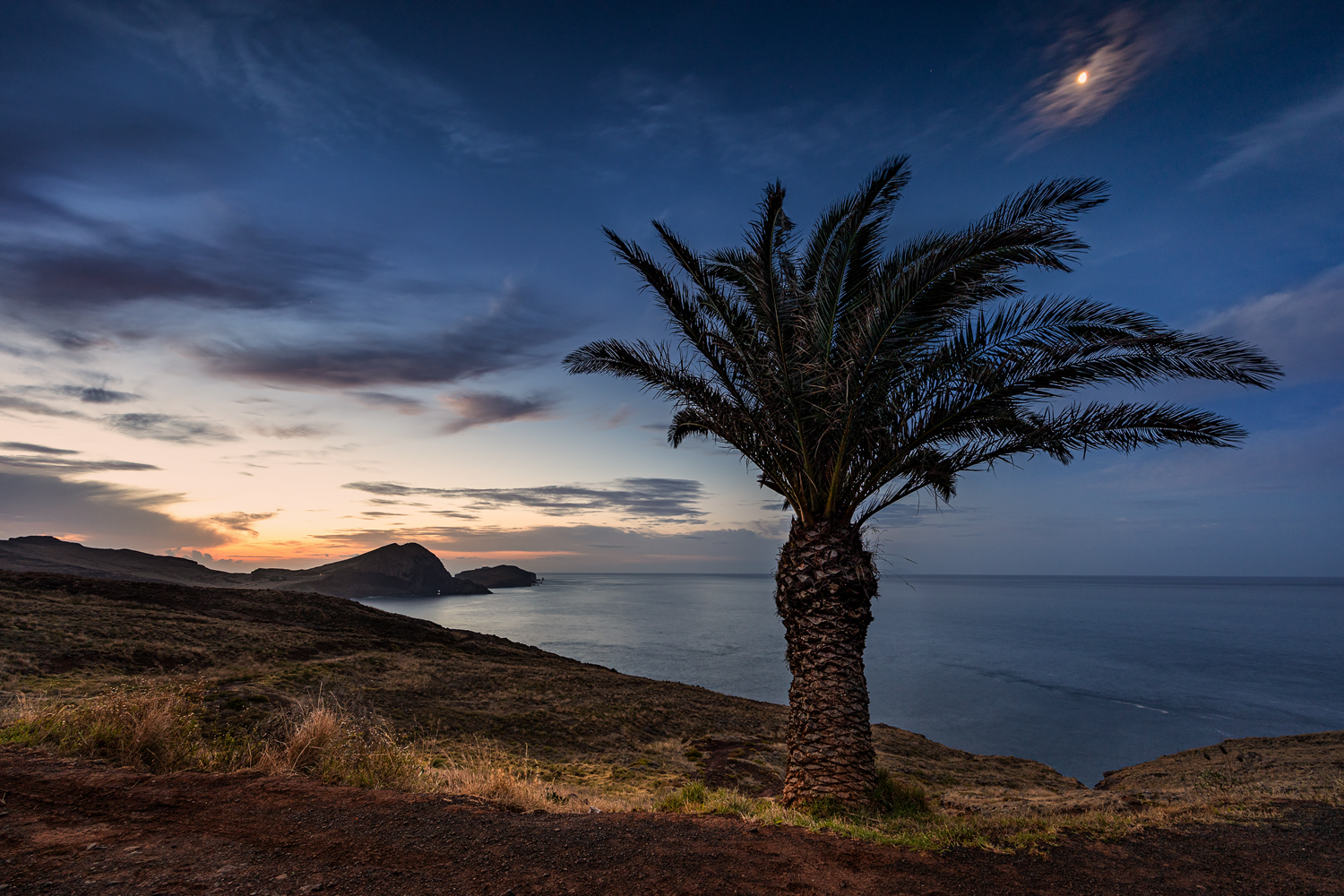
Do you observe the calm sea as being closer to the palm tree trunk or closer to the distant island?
the palm tree trunk

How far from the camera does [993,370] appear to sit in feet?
26.1

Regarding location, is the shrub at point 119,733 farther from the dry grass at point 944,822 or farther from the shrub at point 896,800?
the shrub at point 896,800

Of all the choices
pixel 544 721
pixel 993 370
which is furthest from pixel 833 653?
pixel 544 721

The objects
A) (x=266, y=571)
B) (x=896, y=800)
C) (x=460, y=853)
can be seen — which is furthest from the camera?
(x=266, y=571)

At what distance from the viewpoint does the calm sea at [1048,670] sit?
3006cm

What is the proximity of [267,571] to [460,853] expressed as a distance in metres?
144

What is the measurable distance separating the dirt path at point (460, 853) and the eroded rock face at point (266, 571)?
44.6 m

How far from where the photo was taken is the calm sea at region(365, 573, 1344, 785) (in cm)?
3006

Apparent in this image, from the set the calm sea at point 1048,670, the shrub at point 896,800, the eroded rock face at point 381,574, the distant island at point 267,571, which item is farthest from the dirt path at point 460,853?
the eroded rock face at point 381,574

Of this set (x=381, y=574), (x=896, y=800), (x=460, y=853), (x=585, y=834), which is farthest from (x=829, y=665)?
(x=381, y=574)

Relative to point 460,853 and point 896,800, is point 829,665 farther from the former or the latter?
A: point 460,853

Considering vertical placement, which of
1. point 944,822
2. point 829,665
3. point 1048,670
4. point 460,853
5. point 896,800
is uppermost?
point 829,665

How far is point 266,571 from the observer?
Result: 119062 millimetres

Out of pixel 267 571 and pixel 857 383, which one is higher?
pixel 857 383
